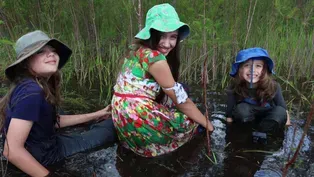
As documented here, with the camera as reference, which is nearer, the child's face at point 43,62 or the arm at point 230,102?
the child's face at point 43,62

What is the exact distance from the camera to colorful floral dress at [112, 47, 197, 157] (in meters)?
2.32

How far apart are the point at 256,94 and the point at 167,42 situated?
3.90 feet

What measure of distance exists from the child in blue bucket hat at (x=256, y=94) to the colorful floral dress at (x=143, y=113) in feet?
2.63

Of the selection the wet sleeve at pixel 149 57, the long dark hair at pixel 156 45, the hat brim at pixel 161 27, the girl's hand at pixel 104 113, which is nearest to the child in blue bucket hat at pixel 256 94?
the long dark hair at pixel 156 45

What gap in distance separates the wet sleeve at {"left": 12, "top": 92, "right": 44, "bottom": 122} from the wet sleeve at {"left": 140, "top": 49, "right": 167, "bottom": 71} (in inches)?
32.4

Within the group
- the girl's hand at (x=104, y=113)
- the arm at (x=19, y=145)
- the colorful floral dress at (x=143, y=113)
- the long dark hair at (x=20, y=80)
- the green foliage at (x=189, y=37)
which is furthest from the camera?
the green foliage at (x=189, y=37)

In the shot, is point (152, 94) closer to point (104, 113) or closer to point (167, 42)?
point (167, 42)

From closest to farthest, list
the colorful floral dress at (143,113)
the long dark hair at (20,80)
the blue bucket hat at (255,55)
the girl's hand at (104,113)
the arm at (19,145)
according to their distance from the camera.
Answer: the arm at (19,145) → the long dark hair at (20,80) → the colorful floral dress at (143,113) → the blue bucket hat at (255,55) → the girl's hand at (104,113)

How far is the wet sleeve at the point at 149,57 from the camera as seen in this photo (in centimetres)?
222

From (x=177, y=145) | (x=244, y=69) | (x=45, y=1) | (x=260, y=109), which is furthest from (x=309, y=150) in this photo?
(x=45, y=1)

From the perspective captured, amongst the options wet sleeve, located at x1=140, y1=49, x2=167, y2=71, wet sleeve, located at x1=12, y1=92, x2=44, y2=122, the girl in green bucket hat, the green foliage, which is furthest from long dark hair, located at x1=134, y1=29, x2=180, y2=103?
the green foliage

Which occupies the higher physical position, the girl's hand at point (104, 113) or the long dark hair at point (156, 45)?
the long dark hair at point (156, 45)

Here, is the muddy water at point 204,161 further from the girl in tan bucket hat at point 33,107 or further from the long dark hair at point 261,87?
the long dark hair at point 261,87

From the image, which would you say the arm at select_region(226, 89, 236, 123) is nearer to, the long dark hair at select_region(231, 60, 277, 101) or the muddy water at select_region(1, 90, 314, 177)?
the long dark hair at select_region(231, 60, 277, 101)
